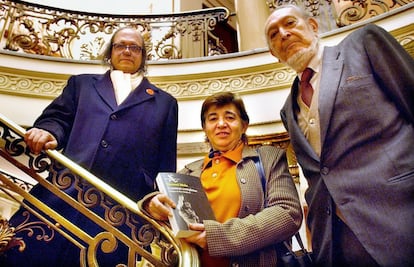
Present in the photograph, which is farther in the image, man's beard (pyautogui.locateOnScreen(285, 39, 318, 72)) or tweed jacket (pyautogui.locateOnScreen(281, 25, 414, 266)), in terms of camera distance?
man's beard (pyautogui.locateOnScreen(285, 39, 318, 72))

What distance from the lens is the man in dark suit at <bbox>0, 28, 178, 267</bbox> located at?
1.84 meters

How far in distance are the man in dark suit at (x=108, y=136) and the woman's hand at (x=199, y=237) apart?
1.58 ft

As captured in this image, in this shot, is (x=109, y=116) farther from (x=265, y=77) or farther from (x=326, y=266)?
(x=265, y=77)

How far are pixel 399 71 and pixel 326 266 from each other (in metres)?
0.80

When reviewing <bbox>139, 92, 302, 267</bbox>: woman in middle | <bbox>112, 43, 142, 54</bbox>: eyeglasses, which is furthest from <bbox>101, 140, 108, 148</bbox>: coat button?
<bbox>112, 43, 142, 54</bbox>: eyeglasses

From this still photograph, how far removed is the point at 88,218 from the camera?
73.0 inches

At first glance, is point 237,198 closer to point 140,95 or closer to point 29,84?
point 140,95

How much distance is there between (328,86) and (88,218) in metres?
1.24

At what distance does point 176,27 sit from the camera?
21.2 feet

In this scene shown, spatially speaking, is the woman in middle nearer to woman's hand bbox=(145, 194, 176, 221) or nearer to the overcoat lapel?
woman's hand bbox=(145, 194, 176, 221)

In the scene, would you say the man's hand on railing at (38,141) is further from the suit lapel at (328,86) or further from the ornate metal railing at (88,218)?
the suit lapel at (328,86)

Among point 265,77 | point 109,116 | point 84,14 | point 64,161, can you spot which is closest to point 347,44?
point 109,116

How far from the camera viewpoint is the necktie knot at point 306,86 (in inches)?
72.4

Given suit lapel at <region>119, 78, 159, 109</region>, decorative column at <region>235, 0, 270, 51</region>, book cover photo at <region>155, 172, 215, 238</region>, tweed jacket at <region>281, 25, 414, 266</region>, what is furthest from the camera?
decorative column at <region>235, 0, 270, 51</region>
